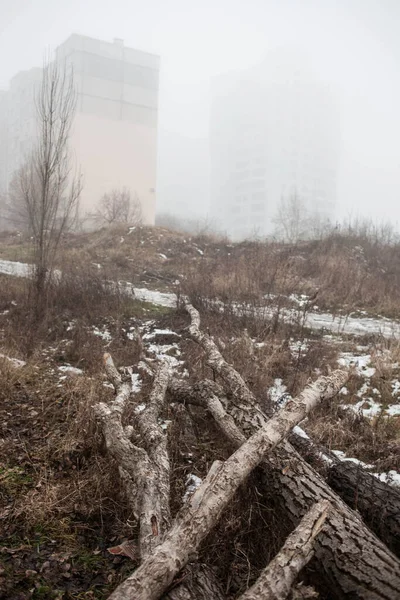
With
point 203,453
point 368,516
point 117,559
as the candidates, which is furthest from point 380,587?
point 203,453

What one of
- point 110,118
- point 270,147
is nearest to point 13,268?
point 110,118

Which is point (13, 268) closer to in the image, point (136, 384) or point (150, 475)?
point (136, 384)

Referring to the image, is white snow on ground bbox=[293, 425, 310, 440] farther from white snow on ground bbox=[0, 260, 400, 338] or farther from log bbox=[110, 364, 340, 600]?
white snow on ground bbox=[0, 260, 400, 338]

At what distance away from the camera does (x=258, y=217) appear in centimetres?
6531

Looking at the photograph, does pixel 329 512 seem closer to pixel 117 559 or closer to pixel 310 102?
pixel 117 559

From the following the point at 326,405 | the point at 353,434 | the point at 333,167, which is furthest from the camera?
the point at 333,167

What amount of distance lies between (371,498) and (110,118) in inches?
1717

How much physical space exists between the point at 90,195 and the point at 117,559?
40.5 m

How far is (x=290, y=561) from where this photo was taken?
2.15m

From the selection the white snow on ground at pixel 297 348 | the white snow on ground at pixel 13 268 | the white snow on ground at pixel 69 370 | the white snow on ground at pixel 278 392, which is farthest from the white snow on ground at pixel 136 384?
the white snow on ground at pixel 13 268

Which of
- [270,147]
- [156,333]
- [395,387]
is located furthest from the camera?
[270,147]

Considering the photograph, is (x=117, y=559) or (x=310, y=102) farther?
(x=310, y=102)

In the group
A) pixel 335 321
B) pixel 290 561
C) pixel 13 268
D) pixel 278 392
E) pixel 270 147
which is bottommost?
pixel 278 392

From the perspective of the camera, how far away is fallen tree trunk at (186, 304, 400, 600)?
7.05 feet
